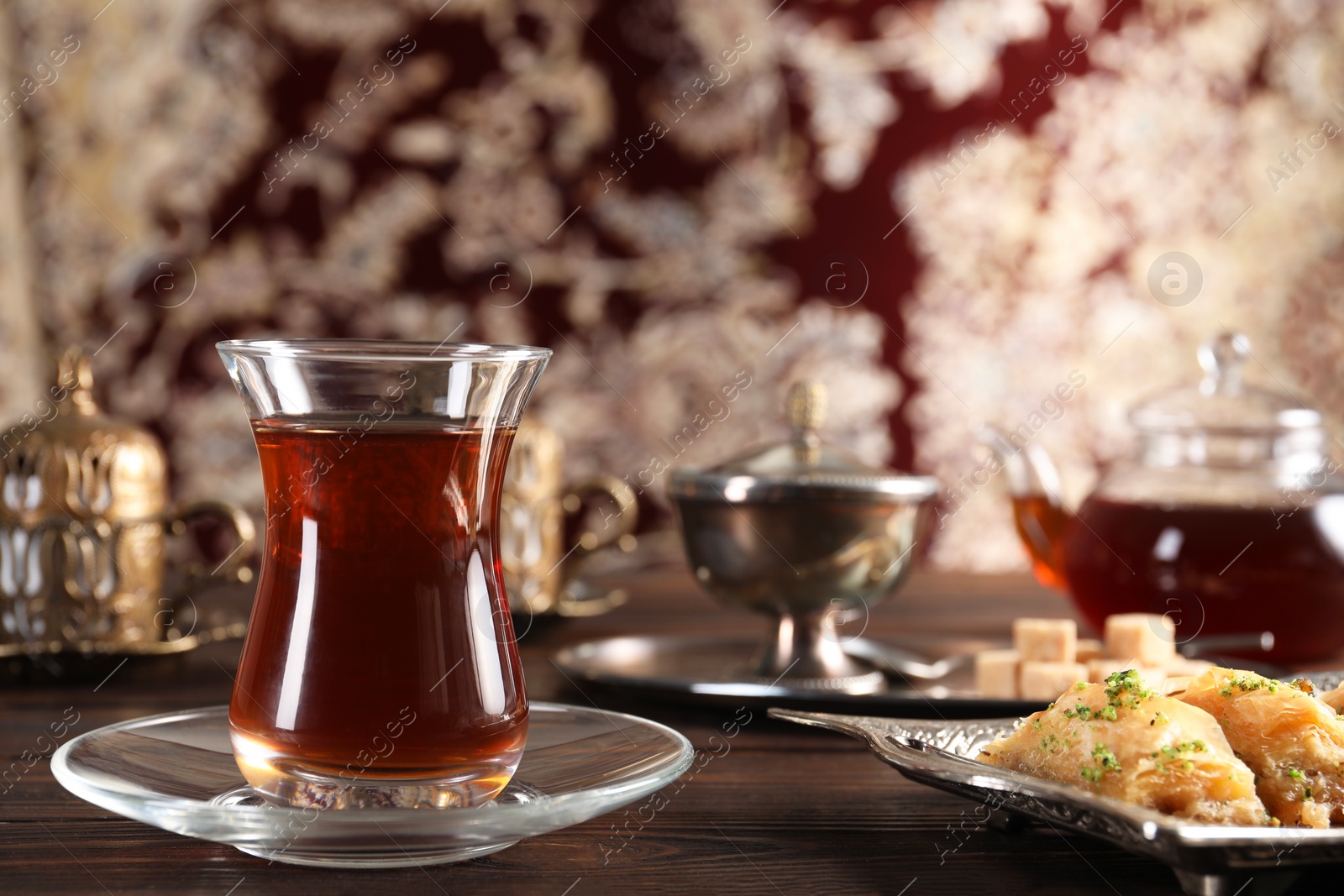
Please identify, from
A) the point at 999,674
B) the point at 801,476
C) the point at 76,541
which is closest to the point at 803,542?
the point at 801,476

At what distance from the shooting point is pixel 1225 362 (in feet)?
3.83

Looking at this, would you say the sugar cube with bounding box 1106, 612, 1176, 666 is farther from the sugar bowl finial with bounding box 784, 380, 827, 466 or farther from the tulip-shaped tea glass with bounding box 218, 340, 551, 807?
the tulip-shaped tea glass with bounding box 218, 340, 551, 807

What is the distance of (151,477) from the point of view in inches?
42.1

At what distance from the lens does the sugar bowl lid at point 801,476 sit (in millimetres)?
1024

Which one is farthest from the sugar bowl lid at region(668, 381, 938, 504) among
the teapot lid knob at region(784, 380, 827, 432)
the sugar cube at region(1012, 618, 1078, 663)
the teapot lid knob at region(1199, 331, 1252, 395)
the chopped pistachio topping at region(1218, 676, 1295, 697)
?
the chopped pistachio topping at region(1218, 676, 1295, 697)

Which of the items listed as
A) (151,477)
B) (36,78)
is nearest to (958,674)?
(151,477)

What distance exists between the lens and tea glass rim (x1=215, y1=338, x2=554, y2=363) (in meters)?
0.57

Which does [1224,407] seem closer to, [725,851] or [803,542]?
[803,542]

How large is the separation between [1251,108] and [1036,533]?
1.58 metres

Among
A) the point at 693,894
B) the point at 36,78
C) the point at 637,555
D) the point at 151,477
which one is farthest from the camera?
the point at 637,555

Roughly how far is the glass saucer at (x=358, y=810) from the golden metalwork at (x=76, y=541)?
0.35 metres

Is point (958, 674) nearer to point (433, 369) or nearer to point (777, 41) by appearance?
point (433, 369)

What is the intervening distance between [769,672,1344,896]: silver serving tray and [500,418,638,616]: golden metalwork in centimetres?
66

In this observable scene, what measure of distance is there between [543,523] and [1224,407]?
2.24ft
